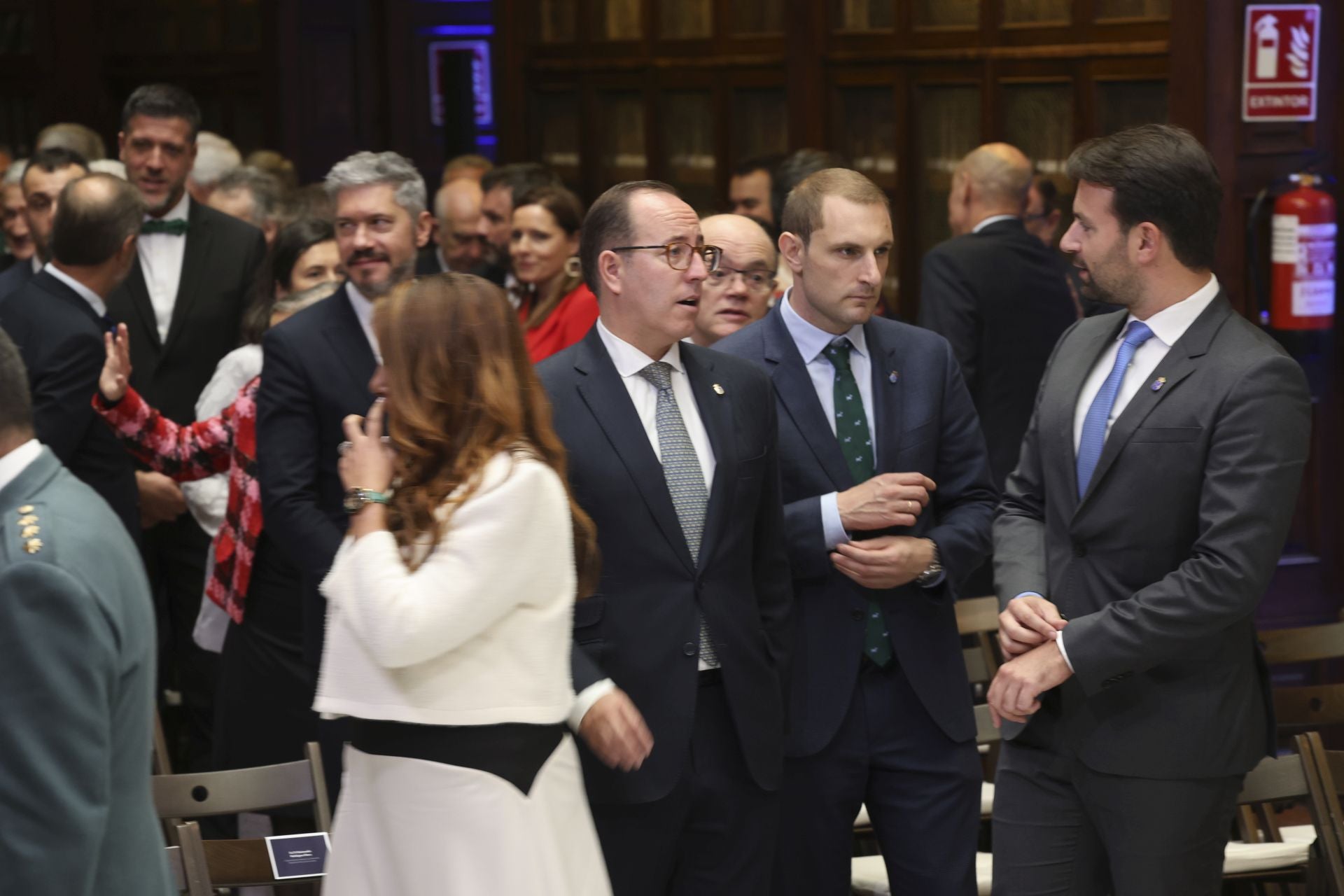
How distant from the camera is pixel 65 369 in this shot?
4934 millimetres

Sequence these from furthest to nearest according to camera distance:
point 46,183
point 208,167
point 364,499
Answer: point 208,167, point 46,183, point 364,499

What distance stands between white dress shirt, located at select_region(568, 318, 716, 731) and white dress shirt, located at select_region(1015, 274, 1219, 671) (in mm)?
699

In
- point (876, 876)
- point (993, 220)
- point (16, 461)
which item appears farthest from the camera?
point (993, 220)

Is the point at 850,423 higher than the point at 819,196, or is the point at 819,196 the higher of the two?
the point at 819,196

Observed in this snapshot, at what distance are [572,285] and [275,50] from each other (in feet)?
21.9

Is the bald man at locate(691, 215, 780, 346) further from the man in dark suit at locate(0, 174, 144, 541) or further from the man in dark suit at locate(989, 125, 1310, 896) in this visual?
the man in dark suit at locate(0, 174, 144, 541)

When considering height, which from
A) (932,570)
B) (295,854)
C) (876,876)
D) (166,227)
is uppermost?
(166,227)

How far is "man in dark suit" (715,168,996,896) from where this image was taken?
3654 mm

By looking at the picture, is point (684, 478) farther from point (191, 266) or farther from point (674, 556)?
point (191, 266)

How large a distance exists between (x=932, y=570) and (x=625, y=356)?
0.79 meters

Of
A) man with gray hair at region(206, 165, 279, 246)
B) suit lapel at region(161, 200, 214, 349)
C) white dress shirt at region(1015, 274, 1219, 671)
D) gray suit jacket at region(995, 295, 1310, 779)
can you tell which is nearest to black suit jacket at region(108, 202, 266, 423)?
suit lapel at region(161, 200, 214, 349)

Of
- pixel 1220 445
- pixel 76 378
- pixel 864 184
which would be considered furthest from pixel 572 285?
pixel 1220 445

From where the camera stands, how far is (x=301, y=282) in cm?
516

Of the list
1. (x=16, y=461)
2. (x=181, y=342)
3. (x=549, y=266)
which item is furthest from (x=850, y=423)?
(x=181, y=342)
